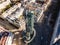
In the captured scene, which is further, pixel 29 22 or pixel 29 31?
pixel 29 31

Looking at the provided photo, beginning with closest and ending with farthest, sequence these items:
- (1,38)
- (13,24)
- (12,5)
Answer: (1,38)
(13,24)
(12,5)

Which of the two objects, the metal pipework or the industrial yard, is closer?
the metal pipework

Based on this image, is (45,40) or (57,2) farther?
(57,2)

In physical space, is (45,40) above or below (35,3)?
below

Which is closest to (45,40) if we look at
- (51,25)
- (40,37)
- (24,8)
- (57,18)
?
(40,37)

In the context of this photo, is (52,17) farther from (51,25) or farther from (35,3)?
(35,3)

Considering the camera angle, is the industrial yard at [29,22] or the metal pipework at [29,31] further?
the industrial yard at [29,22]

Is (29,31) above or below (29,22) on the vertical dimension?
below

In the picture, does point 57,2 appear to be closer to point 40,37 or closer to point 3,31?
point 40,37

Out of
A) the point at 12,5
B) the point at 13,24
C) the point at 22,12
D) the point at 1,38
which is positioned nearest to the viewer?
the point at 1,38
